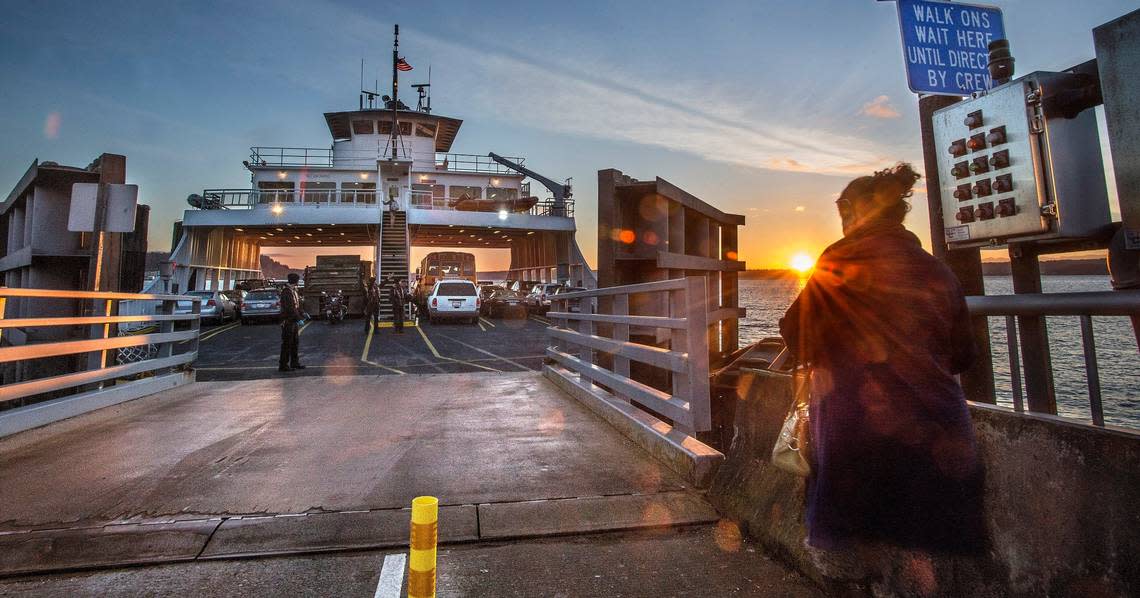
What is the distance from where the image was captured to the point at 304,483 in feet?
12.9

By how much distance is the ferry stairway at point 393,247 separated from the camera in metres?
31.7

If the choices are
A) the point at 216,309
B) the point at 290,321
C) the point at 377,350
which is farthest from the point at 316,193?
the point at 290,321

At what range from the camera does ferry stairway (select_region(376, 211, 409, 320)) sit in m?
31.7

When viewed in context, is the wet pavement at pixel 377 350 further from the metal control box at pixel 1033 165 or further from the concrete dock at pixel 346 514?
the metal control box at pixel 1033 165

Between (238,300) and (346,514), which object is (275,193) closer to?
(238,300)

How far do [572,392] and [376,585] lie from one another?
191 inches

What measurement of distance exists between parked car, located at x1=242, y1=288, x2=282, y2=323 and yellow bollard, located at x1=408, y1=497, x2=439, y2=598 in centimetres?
2557

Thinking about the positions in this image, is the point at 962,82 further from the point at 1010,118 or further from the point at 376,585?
the point at 376,585

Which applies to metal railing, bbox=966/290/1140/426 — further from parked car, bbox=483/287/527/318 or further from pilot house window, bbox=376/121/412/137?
pilot house window, bbox=376/121/412/137

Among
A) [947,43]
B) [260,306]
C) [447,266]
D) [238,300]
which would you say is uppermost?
[447,266]

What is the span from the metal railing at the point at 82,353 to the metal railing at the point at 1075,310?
6920 millimetres

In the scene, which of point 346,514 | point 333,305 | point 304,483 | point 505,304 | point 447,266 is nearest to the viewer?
point 346,514

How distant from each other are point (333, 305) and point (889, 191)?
25506 mm

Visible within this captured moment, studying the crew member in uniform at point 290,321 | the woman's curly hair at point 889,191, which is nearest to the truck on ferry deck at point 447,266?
the crew member in uniform at point 290,321
